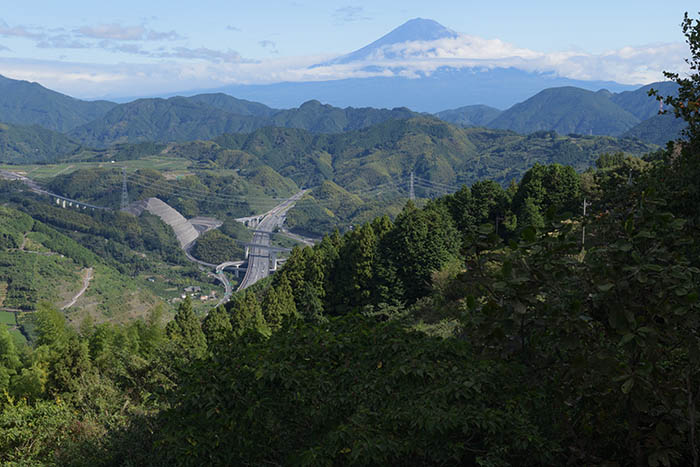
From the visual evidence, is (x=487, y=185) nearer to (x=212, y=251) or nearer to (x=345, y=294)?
(x=345, y=294)

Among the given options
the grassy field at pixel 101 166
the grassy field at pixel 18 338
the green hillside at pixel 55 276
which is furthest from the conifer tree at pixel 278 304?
the grassy field at pixel 101 166

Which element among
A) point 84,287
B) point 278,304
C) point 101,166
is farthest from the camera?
point 101,166

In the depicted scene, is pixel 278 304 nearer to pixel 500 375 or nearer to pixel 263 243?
pixel 500 375

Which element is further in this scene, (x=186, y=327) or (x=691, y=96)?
(x=186, y=327)

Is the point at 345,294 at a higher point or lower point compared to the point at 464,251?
lower

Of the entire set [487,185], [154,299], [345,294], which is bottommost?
[154,299]

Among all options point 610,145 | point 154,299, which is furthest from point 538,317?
point 610,145

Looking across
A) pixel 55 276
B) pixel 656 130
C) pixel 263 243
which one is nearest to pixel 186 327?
pixel 55 276
